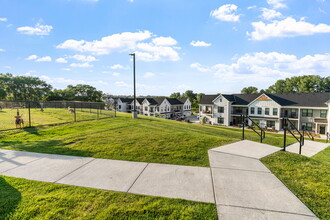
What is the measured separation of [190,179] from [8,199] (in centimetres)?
383

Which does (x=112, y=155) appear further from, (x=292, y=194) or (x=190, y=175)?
(x=292, y=194)

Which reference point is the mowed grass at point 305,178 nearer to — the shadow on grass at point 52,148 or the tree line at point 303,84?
the shadow on grass at point 52,148

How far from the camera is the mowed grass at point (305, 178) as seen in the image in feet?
9.86

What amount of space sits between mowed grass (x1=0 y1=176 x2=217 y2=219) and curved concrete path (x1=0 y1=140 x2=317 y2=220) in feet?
0.73

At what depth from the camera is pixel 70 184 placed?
365cm

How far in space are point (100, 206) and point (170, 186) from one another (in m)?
1.49

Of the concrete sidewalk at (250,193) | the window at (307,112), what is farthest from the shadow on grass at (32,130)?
the window at (307,112)

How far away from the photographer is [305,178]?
3.96m

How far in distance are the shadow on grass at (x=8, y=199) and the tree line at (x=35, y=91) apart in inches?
2176

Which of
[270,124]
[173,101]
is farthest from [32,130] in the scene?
[173,101]

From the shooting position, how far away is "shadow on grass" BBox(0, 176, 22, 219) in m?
2.73

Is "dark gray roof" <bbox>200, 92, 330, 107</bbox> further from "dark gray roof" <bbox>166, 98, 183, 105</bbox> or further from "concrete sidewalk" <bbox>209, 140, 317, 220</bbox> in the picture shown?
"concrete sidewalk" <bbox>209, 140, 317, 220</bbox>

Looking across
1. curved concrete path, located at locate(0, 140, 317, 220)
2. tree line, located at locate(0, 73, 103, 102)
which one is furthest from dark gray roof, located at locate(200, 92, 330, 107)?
tree line, located at locate(0, 73, 103, 102)

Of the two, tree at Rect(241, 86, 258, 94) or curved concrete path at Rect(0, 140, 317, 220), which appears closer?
curved concrete path at Rect(0, 140, 317, 220)
